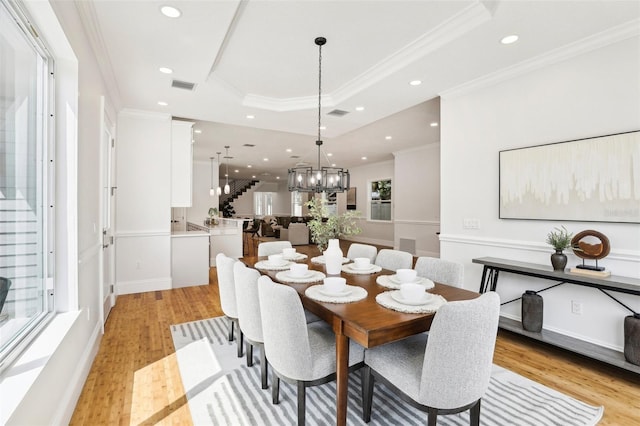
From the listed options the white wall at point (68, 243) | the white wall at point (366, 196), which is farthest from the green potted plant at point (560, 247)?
the white wall at point (366, 196)

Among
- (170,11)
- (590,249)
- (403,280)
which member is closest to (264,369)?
(403,280)

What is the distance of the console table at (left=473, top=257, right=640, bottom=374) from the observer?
7.43 feet

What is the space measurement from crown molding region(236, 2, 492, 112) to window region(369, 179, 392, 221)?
235 inches

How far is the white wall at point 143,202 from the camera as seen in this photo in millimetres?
4410

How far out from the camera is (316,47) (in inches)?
114

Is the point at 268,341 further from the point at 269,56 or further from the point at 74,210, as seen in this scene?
the point at 269,56

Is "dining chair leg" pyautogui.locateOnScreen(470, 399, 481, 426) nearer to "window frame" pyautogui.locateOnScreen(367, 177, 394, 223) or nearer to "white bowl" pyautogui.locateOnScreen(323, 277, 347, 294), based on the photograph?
"white bowl" pyautogui.locateOnScreen(323, 277, 347, 294)

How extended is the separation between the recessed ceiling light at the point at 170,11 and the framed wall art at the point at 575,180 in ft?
10.3

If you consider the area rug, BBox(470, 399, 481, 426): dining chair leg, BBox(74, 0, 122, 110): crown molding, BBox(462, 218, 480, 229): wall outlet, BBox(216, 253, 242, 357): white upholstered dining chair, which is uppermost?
BBox(74, 0, 122, 110): crown molding

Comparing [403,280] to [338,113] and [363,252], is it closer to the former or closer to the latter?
[363,252]

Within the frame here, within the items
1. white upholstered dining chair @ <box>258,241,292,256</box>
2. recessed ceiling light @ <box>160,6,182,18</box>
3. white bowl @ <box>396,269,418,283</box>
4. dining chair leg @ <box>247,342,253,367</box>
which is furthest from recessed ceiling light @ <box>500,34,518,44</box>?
dining chair leg @ <box>247,342,253,367</box>

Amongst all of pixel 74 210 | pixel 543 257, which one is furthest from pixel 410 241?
pixel 74 210

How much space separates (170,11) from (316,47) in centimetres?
124

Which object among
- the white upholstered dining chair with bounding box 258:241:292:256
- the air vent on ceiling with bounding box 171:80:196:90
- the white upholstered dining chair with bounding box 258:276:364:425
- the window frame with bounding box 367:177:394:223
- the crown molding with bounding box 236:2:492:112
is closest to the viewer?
the white upholstered dining chair with bounding box 258:276:364:425
